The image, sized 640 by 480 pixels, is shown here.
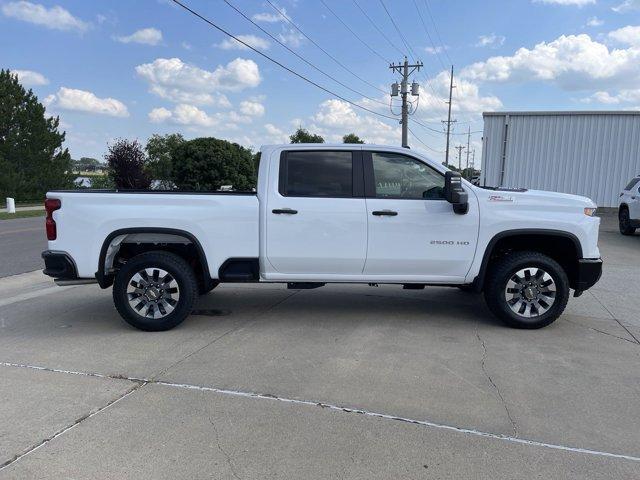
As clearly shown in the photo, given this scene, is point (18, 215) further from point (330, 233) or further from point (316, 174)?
point (330, 233)

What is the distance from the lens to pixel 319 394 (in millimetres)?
4016

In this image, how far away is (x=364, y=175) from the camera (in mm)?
5656

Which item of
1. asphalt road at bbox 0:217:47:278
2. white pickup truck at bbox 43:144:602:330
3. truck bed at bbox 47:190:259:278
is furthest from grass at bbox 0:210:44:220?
white pickup truck at bbox 43:144:602:330

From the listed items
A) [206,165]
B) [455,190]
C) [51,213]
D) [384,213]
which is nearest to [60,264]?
[51,213]

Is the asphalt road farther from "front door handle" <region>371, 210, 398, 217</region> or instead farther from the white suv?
the white suv

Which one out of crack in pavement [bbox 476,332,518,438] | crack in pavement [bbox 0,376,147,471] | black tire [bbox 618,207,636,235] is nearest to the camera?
crack in pavement [bbox 0,376,147,471]

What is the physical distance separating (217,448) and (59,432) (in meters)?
1.08

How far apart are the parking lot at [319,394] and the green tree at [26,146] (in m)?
32.1

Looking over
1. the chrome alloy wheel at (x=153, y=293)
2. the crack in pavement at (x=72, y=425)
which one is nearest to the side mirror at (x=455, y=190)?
the chrome alloy wheel at (x=153, y=293)

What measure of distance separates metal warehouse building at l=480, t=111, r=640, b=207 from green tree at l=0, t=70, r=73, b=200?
94.5 ft

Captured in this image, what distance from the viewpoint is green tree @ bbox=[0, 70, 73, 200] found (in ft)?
109

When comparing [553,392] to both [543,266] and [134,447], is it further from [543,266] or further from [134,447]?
[134,447]

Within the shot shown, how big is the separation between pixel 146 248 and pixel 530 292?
14.0 ft

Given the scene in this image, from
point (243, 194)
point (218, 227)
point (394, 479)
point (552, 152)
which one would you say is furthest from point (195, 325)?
point (552, 152)
